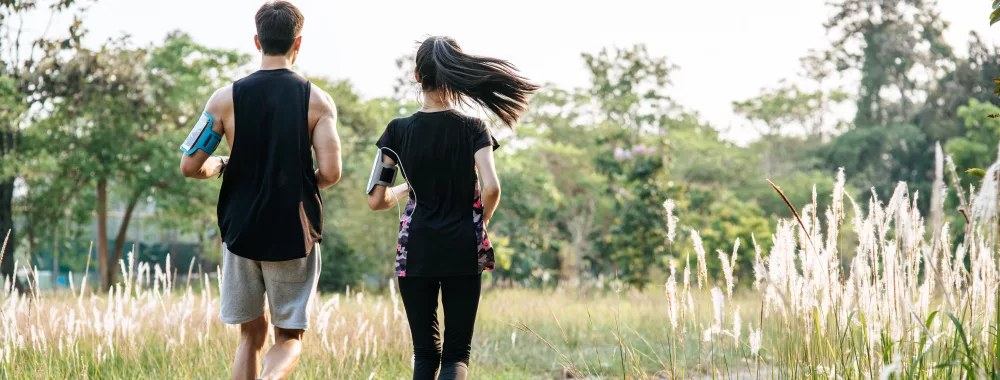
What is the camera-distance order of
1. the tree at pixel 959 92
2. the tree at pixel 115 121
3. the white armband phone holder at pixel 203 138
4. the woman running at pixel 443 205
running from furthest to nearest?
the tree at pixel 959 92 < the tree at pixel 115 121 < the woman running at pixel 443 205 < the white armband phone holder at pixel 203 138

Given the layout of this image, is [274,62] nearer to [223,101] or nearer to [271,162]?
[223,101]

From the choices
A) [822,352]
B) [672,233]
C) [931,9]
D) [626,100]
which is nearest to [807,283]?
[822,352]

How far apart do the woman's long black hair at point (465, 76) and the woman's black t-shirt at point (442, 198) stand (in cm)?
12

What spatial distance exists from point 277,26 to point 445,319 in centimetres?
133

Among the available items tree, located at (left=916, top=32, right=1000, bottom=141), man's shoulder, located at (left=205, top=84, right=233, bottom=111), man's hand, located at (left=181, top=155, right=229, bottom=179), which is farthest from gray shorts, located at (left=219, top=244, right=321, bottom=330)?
tree, located at (left=916, top=32, right=1000, bottom=141)

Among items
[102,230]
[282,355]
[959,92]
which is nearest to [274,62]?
[282,355]

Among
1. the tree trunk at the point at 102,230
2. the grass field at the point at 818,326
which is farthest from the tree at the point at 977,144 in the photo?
the grass field at the point at 818,326

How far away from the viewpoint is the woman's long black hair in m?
3.51

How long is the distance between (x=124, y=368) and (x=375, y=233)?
13146mm

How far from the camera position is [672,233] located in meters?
3.05

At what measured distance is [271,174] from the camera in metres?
3.31

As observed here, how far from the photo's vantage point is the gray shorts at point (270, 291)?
3400mm

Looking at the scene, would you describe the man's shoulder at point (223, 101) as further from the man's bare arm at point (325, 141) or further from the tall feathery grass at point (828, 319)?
the tall feathery grass at point (828, 319)

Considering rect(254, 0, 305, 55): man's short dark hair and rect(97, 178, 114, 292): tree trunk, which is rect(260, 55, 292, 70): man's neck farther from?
rect(97, 178, 114, 292): tree trunk
